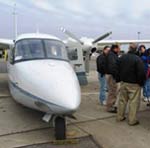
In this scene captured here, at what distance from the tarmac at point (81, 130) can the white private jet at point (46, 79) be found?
1.50 ft

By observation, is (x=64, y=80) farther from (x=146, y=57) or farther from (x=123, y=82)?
(x=146, y=57)

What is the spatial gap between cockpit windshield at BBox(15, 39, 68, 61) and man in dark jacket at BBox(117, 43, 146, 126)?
1.61 m

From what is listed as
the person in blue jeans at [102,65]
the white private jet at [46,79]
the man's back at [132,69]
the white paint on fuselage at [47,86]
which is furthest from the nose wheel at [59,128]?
the person in blue jeans at [102,65]

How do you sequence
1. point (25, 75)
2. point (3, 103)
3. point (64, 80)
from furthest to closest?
point (3, 103) → point (25, 75) → point (64, 80)

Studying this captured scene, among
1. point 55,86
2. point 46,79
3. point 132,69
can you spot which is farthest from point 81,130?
point 132,69

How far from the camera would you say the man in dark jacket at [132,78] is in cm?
739

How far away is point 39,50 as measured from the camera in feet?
26.2

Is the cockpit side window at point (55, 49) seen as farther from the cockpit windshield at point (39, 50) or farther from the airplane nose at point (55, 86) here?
the airplane nose at point (55, 86)

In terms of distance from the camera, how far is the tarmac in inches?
245

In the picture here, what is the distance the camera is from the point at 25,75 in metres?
7.19

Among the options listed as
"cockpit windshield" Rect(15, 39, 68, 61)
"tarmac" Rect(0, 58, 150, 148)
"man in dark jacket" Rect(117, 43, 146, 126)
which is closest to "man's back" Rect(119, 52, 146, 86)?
"man in dark jacket" Rect(117, 43, 146, 126)

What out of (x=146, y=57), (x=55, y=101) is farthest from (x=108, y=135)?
(x=146, y=57)

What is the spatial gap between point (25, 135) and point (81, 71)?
6.38 metres

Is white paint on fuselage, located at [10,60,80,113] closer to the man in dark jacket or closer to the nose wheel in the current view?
the nose wheel
